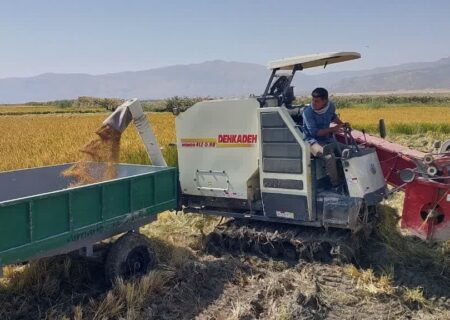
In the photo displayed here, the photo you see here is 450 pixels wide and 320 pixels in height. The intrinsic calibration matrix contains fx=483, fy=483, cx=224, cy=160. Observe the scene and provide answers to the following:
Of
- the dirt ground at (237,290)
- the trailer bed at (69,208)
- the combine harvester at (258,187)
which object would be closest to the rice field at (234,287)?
the dirt ground at (237,290)

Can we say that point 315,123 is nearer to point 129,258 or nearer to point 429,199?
point 429,199

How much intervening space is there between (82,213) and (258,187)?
277 centimetres

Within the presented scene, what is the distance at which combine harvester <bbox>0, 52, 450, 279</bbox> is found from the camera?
18.6ft

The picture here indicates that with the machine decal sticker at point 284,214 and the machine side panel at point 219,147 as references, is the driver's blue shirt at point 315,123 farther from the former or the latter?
the machine decal sticker at point 284,214

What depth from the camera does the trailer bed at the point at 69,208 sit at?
14.8ft

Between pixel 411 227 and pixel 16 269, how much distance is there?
4.78 metres

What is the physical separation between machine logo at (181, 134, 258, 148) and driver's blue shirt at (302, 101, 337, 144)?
728 millimetres

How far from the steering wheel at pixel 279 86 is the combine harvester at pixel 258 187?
0.6 inches

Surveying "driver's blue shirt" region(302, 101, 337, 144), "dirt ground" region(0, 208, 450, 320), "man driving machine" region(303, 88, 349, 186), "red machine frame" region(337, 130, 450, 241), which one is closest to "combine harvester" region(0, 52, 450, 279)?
"red machine frame" region(337, 130, 450, 241)

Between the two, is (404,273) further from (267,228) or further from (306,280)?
(267,228)

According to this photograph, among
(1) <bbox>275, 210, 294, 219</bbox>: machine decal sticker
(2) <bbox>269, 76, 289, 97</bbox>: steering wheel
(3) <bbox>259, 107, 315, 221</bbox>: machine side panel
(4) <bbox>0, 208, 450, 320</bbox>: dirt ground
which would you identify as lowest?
(4) <bbox>0, 208, 450, 320</bbox>: dirt ground

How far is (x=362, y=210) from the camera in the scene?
6.65 metres

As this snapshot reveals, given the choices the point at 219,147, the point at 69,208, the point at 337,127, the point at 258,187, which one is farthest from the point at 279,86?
the point at 69,208

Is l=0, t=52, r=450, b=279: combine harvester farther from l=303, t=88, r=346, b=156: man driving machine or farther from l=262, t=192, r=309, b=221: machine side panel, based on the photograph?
l=303, t=88, r=346, b=156: man driving machine
